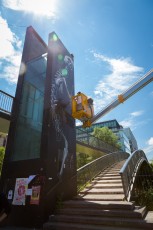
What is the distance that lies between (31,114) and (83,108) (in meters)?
4.27

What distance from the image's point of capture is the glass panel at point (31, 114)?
941cm

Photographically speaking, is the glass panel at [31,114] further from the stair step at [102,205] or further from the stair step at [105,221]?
the stair step at [105,221]

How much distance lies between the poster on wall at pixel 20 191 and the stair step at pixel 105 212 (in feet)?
5.91

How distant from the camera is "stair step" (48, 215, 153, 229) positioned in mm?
5937

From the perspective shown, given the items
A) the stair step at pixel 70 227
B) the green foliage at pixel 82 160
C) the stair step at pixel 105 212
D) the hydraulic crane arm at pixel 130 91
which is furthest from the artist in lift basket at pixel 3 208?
the green foliage at pixel 82 160

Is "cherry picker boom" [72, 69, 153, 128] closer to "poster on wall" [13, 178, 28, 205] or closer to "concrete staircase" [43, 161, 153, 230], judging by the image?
"concrete staircase" [43, 161, 153, 230]

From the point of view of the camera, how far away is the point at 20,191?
829cm

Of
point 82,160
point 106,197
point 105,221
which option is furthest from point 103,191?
point 82,160

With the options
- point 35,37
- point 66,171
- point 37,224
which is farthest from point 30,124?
point 35,37

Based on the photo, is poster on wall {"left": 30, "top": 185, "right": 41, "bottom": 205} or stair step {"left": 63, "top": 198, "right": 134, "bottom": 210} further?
poster on wall {"left": 30, "top": 185, "right": 41, "bottom": 205}

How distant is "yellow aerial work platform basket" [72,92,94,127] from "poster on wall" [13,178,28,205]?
3.97 m

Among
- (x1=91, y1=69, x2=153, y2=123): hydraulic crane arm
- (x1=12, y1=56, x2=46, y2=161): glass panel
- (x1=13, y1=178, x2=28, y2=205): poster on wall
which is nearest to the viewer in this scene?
(x1=13, y1=178, x2=28, y2=205): poster on wall

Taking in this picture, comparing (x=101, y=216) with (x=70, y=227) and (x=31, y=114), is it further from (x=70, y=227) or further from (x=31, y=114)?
(x=31, y=114)

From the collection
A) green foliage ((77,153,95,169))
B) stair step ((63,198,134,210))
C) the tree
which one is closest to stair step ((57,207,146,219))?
stair step ((63,198,134,210))
